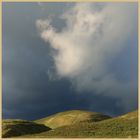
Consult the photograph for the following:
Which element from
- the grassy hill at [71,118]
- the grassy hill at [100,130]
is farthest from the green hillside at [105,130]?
the grassy hill at [71,118]

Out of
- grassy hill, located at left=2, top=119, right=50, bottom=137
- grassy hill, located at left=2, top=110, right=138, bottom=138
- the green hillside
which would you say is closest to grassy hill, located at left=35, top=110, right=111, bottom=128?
grassy hill, located at left=2, top=119, right=50, bottom=137

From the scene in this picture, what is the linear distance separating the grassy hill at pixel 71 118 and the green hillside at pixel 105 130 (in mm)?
37781

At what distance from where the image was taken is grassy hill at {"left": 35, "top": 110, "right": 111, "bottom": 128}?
499 ft

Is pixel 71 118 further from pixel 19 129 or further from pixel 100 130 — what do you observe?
pixel 100 130

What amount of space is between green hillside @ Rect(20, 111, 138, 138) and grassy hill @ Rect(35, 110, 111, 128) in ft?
124

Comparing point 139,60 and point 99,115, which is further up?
point 139,60

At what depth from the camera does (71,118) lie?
6176 inches

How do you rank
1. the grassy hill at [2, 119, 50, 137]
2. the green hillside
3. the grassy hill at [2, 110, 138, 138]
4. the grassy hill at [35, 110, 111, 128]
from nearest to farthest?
the green hillside, the grassy hill at [2, 110, 138, 138], the grassy hill at [2, 119, 50, 137], the grassy hill at [35, 110, 111, 128]

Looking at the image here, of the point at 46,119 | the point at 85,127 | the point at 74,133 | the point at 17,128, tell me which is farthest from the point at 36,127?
the point at 46,119

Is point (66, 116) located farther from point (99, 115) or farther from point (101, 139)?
point (101, 139)

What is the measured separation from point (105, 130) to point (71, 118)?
189 feet

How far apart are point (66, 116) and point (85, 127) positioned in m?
60.2

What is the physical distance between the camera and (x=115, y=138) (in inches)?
3268

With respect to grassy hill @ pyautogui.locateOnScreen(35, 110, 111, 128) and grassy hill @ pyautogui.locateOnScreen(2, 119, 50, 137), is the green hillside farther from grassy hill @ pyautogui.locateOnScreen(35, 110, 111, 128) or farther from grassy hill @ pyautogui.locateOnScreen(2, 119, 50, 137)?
grassy hill @ pyautogui.locateOnScreen(35, 110, 111, 128)
